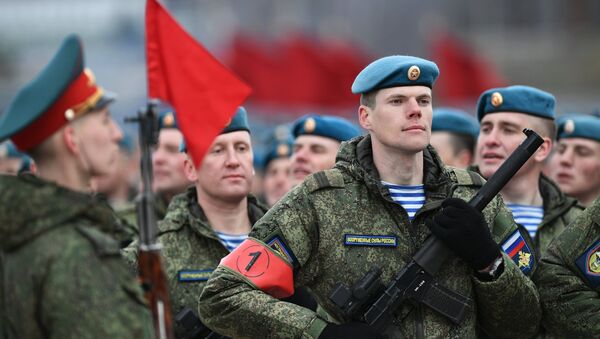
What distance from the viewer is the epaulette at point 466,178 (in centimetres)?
728

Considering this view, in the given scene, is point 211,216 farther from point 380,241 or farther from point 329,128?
point 380,241

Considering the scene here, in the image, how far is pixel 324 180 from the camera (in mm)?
7148

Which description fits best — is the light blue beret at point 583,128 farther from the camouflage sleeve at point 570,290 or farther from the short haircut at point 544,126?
the camouflage sleeve at point 570,290

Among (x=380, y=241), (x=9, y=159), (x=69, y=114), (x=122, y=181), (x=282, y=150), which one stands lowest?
(x=122, y=181)

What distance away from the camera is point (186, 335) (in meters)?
7.89

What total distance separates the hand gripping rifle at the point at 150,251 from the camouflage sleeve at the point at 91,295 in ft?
0.68

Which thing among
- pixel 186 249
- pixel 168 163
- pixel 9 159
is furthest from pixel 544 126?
pixel 9 159

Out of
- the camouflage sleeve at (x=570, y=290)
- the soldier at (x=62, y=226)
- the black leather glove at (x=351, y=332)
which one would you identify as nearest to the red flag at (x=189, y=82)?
the soldier at (x=62, y=226)

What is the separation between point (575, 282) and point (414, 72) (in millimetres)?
1490

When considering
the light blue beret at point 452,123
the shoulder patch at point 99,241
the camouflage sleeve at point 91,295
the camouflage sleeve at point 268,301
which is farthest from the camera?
the light blue beret at point 452,123

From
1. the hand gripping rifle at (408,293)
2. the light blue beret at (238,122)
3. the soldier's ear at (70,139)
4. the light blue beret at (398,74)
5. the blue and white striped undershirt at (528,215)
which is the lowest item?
the blue and white striped undershirt at (528,215)

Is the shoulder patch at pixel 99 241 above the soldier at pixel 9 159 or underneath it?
above

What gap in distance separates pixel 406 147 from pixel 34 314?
2.36m

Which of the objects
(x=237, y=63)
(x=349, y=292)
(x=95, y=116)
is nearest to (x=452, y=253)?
(x=349, y=292)
